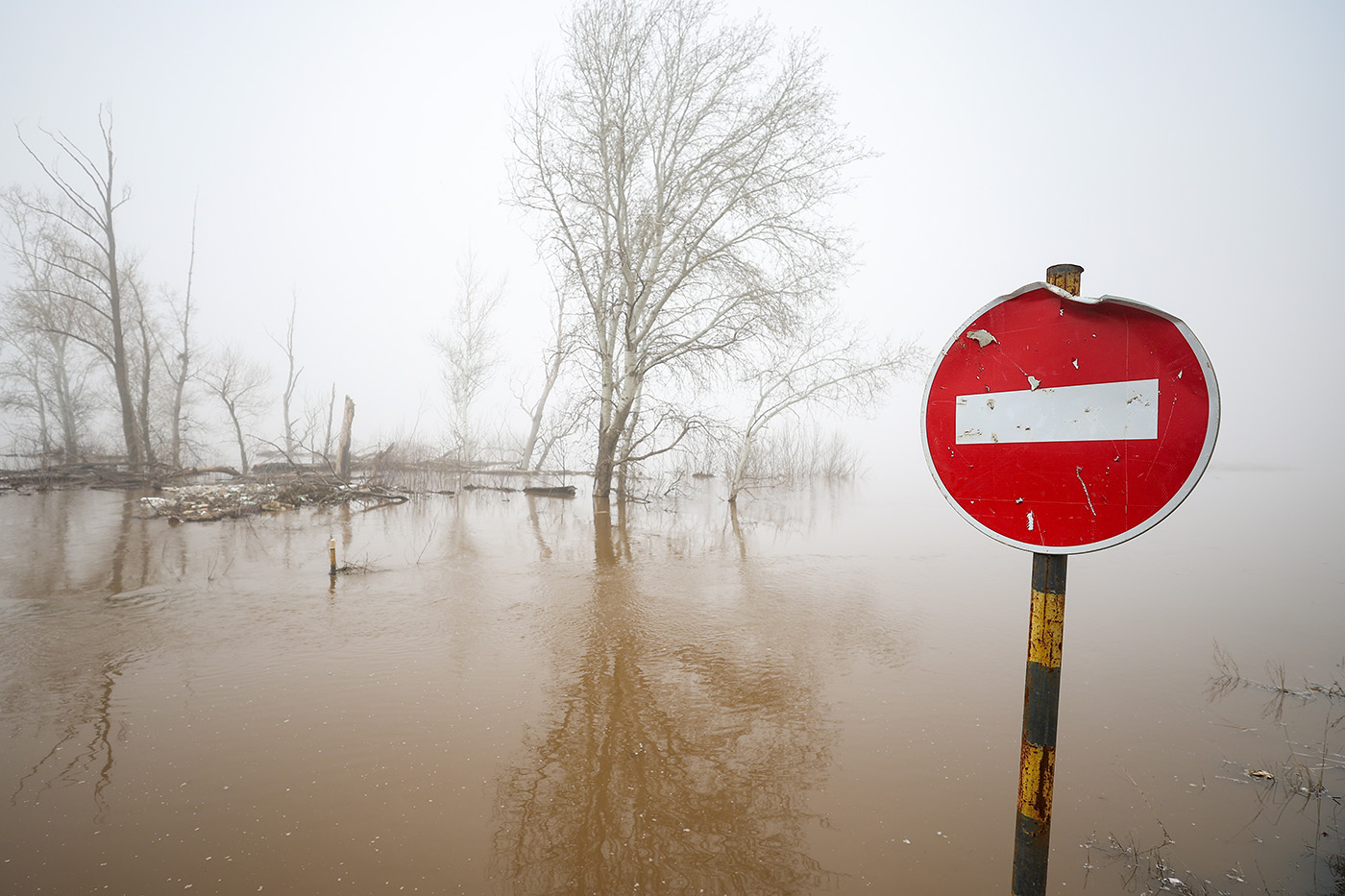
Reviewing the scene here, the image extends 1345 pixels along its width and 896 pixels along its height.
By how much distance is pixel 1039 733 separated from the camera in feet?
5.05

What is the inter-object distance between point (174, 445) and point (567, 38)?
17.7m

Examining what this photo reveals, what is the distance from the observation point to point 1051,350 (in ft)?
5.47

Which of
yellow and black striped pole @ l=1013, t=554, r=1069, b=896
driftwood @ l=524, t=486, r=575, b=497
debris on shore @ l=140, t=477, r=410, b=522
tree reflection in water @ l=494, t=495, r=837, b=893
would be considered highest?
yellow and black striped pole @ l=1013, t=554, r=1069, b=896

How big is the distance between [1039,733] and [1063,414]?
2.94 ft

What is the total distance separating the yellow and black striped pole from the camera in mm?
1506

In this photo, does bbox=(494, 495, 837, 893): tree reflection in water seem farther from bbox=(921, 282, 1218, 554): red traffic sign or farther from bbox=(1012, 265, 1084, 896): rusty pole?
bbox=(921, 282, 1218, 554): red traffic sign

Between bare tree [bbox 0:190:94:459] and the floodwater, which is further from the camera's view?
bare tree [bbox 0:190:94:459]

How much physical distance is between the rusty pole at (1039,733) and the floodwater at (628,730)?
3.51 ft

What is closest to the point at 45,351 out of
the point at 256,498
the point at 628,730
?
the point at 256,498

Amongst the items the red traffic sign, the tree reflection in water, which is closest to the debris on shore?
the tree reflection in water

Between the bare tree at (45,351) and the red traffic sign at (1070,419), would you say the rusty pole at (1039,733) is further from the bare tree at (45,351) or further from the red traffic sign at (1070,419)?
the bare tree at (45,351)

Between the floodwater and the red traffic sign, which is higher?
the red traffic sign

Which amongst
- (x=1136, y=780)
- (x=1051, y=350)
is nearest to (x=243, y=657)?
(x=1051, y=350)

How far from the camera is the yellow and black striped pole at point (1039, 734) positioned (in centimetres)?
151
